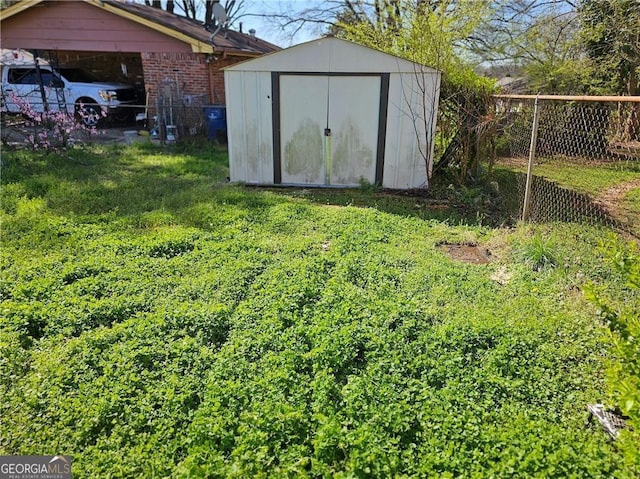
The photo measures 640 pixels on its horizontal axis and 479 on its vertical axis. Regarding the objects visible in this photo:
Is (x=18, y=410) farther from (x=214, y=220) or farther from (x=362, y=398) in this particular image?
(x=214, y=220)

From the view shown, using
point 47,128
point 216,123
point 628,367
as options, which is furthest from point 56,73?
point 628,367

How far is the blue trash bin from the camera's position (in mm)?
11773

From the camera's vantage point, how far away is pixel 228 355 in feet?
9.43

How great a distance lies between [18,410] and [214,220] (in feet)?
11.0

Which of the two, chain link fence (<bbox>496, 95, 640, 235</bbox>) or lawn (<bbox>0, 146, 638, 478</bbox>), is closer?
lawn (<bbox>0, 146, 638, 478</bbox>)

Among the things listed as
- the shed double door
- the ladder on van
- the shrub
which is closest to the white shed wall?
the shed double door

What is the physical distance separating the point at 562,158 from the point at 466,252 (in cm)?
690

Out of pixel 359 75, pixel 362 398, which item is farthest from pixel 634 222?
pixel 362 398

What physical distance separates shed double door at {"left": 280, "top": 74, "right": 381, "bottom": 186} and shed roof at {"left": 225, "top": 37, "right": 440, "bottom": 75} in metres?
0.13

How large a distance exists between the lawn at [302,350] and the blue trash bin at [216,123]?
6921 millimetres

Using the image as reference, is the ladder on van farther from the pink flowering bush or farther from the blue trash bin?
the blue trash bin

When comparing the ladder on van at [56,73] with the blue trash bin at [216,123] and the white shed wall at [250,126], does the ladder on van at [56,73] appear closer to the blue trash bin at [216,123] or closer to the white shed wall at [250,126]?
the blue trash bin at [216,123]

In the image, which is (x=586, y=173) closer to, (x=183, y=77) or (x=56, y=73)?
(x=183, y=77)

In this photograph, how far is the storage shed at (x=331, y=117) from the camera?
6.84 m
